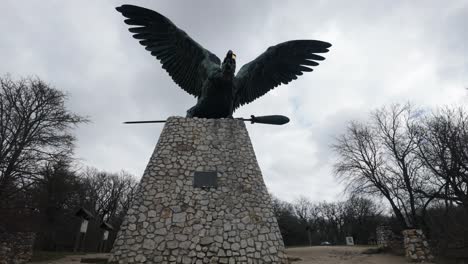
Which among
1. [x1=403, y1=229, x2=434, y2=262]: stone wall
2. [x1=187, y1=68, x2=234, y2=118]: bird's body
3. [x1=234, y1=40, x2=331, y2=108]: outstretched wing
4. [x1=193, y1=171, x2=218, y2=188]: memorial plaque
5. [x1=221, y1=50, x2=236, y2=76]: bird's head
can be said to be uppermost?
[x1=234, y1=40, x2=331, y2=108]: outstretched wing

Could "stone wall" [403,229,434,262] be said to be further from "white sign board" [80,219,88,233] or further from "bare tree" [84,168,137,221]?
"bare tree" [84,168,137,221]

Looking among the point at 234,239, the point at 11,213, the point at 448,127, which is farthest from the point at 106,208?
the point at 448,127

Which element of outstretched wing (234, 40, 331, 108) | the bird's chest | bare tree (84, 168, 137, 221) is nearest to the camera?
the bird's chest

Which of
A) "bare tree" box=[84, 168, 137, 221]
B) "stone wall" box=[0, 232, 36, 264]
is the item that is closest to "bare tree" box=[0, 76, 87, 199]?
"stone wall" box=[0, 232, 36, 264]

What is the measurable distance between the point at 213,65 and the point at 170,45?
4.95 feet

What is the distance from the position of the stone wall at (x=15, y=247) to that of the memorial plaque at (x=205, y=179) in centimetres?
900

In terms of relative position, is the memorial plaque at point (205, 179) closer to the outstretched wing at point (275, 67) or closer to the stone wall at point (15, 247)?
the outstretched wing at point (275, 67)

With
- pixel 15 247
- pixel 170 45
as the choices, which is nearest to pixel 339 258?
pixel 170 45

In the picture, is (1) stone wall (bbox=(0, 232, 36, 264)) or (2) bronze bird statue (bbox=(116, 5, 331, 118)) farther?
(1) stone wall (bbox=(0, 232, 36, 264))

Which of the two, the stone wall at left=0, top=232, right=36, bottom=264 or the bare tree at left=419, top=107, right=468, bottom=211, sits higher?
the bare tree at left=419, top=107, right=468, bottom=211

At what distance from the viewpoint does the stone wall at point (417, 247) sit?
10.5 m

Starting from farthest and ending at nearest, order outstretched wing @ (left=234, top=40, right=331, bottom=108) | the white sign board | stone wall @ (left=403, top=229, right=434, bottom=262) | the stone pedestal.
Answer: the white sign board, stone wall @ (left=403, top=229, right=434, bottom=262), outstretched wing @ (left=234, top=40, right=331, bottom=108), the stone pedestal

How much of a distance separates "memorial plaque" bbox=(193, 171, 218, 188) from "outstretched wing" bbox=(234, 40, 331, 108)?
2682 mm

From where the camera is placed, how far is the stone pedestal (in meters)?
5.60
